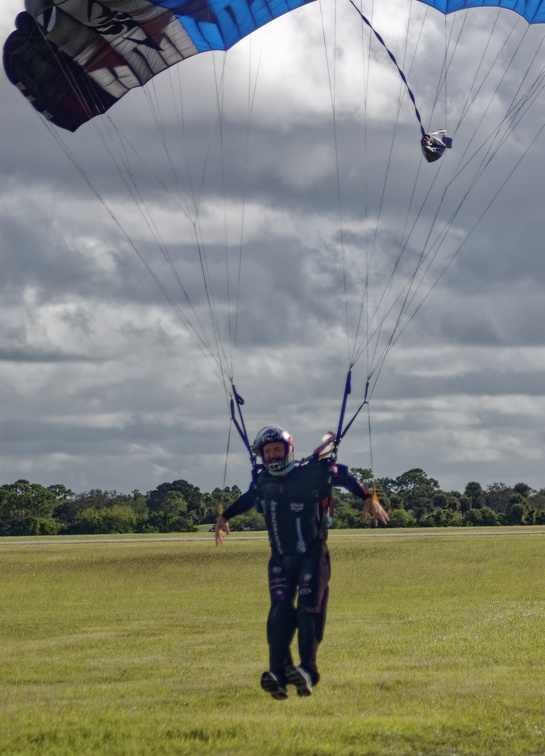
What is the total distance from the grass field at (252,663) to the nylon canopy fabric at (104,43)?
341 inches

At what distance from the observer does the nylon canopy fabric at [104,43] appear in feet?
44.8

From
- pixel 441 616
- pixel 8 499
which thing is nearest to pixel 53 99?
pixel 441 616

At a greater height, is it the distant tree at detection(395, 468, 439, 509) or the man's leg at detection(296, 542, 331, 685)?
the distant tree at detection(395, 468, 439, 509)

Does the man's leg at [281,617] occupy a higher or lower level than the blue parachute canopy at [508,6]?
lower

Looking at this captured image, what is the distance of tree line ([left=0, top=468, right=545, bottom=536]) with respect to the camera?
81.1 metres

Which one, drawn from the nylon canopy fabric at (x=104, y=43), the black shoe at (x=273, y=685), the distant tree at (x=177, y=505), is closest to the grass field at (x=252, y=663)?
the black shoe at (x=273, y=685)

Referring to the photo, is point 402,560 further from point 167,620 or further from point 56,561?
point 167,620

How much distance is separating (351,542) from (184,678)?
3644 cm

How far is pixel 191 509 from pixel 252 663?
91.8 meters

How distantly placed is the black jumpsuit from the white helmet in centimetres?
11

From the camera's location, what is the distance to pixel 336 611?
84.2ft

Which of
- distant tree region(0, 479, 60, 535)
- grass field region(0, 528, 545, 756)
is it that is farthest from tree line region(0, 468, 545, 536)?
grass field region(0, 528, 545, 756)

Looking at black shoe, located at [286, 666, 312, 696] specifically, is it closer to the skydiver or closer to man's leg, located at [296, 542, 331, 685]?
man's leg, located at [296, 542, 331, 685]

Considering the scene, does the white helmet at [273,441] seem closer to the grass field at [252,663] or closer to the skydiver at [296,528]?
the skydiver at [296,528]
